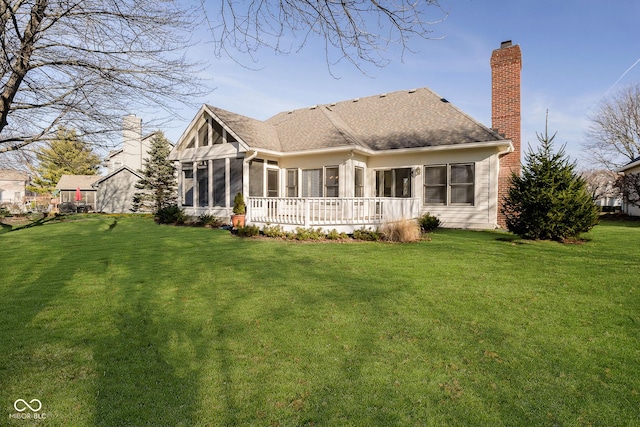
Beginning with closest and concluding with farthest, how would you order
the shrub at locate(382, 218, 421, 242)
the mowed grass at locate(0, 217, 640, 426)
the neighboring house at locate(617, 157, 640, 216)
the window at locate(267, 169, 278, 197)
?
the mowed grass at locate(0, 217, 640, 426) < the shrub at locate(382, 218, 421, 242) < the window at locate(267, 169, 278, 197) < the neighboring house at locate(617, 157, 640, 216)

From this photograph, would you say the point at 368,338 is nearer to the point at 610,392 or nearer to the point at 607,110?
the point at 610,392

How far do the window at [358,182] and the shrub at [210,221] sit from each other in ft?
20.5

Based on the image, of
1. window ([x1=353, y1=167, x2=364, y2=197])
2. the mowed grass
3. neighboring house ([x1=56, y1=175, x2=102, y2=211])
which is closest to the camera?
the mowed grass

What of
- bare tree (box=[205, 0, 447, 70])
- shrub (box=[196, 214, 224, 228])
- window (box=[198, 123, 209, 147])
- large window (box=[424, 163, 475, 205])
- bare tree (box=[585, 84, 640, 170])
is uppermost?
bare tree (box=[585, 84, 640, 170])

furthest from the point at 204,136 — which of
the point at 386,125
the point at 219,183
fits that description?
the point at 386,125

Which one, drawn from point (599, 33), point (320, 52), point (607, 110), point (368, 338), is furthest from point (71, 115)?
point (607, 110)

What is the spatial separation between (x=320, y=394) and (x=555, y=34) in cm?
1477

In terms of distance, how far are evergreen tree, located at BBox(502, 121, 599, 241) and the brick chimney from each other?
4028 mm

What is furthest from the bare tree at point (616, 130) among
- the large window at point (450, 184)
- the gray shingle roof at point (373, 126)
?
the large window at point (450, 184)

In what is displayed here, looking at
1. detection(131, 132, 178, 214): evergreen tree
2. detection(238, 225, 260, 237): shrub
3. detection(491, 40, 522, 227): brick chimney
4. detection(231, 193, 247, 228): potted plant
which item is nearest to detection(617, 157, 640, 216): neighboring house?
detection(491, 40, 522, 227): brick chimney

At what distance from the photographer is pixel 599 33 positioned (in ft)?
42.7

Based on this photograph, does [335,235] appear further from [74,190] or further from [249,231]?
[74,190]

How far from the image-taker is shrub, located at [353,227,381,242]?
10.7 m

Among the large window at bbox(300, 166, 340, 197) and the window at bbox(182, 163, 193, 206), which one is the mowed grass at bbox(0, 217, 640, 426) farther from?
the window at bbox(182, 163, 193, 206)
